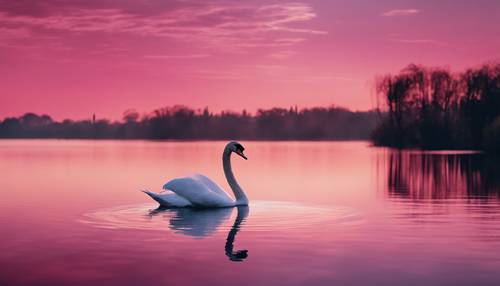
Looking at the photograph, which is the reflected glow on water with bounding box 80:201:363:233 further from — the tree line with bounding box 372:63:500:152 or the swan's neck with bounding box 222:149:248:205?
the tree line with bounding box 372:63:500:152

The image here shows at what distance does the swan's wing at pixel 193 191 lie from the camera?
18344 millimetres

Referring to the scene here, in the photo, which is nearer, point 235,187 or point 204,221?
point 204,221

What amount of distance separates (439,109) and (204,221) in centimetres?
7593

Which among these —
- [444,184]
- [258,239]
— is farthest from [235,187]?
[444,184]

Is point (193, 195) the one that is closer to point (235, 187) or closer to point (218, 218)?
point (218, 218)

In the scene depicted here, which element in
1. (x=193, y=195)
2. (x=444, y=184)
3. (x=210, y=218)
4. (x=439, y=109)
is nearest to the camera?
(x=210, y=218)

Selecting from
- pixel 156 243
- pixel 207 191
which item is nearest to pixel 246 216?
pixel 207 191

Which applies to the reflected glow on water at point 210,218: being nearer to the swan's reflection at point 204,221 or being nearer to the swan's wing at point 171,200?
the swan's reflection at point 204,221

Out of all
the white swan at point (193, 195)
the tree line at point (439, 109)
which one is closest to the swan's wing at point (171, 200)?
the white swan at point (193, 195)

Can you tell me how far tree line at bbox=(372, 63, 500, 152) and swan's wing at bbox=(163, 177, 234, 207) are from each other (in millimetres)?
60523

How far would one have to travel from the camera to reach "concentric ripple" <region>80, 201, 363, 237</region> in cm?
1524

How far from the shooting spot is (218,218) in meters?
16.9

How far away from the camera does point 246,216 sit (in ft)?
56.5

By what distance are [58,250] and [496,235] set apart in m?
7.86
